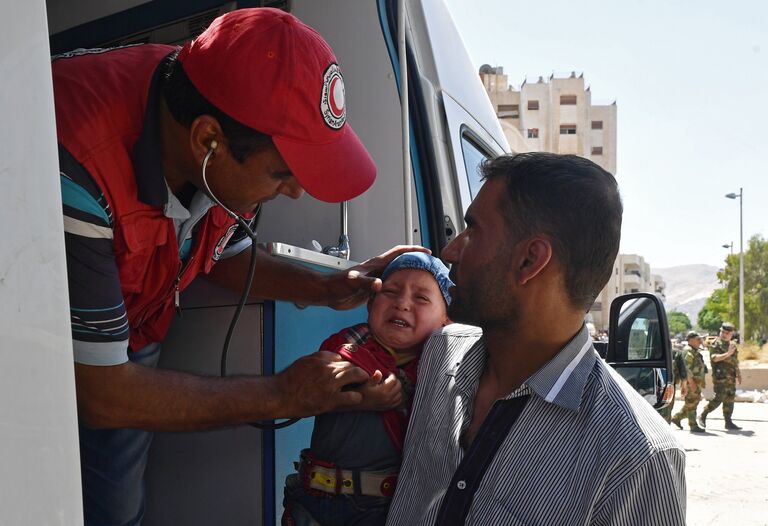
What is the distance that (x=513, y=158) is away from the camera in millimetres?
2182

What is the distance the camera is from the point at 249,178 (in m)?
2.12

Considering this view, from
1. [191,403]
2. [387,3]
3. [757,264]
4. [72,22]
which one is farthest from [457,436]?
[757,264]

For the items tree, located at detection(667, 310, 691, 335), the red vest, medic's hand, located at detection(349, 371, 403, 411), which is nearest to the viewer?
the red vest

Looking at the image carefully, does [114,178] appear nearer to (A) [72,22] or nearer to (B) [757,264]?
(A) [72,22]

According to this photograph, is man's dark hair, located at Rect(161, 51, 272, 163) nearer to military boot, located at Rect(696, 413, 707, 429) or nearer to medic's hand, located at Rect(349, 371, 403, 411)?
medic's hand, located at Rect(349, 371, 403, 411)

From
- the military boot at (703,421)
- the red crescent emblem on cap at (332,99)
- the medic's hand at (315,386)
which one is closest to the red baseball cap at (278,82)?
the red crescent emblem on cap at (332,99)

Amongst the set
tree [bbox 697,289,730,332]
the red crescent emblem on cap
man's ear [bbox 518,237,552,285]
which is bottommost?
tree [bbox 697,289,730,332]

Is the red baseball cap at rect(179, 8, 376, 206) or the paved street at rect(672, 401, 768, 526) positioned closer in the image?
the red baseball cap at rect(179, 8, 376, 206)

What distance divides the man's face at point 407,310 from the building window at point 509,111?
2234 inches

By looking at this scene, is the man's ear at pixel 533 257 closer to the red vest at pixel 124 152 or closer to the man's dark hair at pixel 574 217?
the man's dark hair at pixel 574 217

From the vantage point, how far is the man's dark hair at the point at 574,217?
200 cm

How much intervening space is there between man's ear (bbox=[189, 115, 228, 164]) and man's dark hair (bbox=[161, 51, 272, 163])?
14 millimetres

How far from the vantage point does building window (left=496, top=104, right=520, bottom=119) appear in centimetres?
5811

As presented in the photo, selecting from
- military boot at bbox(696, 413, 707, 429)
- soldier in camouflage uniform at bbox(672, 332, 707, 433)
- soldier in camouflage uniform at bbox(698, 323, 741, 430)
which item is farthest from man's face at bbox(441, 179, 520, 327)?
military boot at bbox(696, 413, 707, 429)
